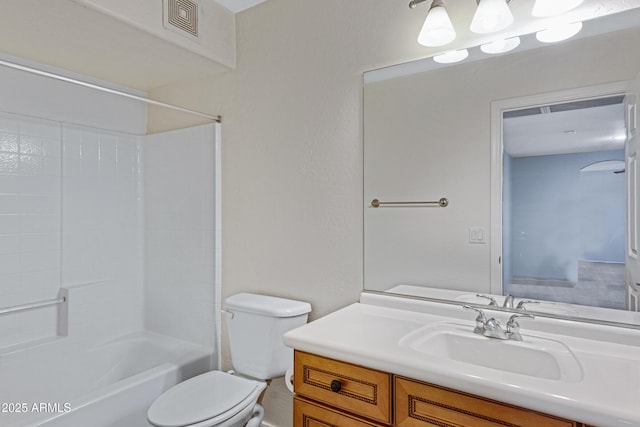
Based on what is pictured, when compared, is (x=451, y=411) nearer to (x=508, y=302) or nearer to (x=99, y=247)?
(x=508, y=302)

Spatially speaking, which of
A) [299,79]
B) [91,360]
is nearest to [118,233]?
[91,360]

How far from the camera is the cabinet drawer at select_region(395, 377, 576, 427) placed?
35.3 inches

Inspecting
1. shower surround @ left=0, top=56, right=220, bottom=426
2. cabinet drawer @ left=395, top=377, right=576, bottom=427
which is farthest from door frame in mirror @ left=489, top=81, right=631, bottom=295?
shower surround @ left=0, top=56, right=220, bottom=426

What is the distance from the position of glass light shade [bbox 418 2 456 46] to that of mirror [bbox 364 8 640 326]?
0.37 feet

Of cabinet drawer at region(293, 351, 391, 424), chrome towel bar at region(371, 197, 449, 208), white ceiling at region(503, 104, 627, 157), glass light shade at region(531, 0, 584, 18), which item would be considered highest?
glass light shade at region(531, 0, 584, 18)

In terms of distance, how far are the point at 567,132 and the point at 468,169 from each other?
1.12 feet

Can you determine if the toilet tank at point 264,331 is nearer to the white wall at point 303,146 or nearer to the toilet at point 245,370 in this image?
the toilet at point 245,370

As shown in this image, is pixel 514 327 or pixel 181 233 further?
pixel 181 233

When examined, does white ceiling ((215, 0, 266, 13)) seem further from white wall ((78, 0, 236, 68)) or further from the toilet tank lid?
the toilet tank lid

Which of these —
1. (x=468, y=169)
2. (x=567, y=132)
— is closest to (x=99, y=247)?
(x=468, y=169)

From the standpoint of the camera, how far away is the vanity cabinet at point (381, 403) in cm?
93

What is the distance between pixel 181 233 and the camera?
8.27 feet

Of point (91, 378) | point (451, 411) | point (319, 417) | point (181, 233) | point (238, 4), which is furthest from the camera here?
point (181, 233)

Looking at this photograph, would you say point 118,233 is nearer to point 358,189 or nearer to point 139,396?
point 139,396
